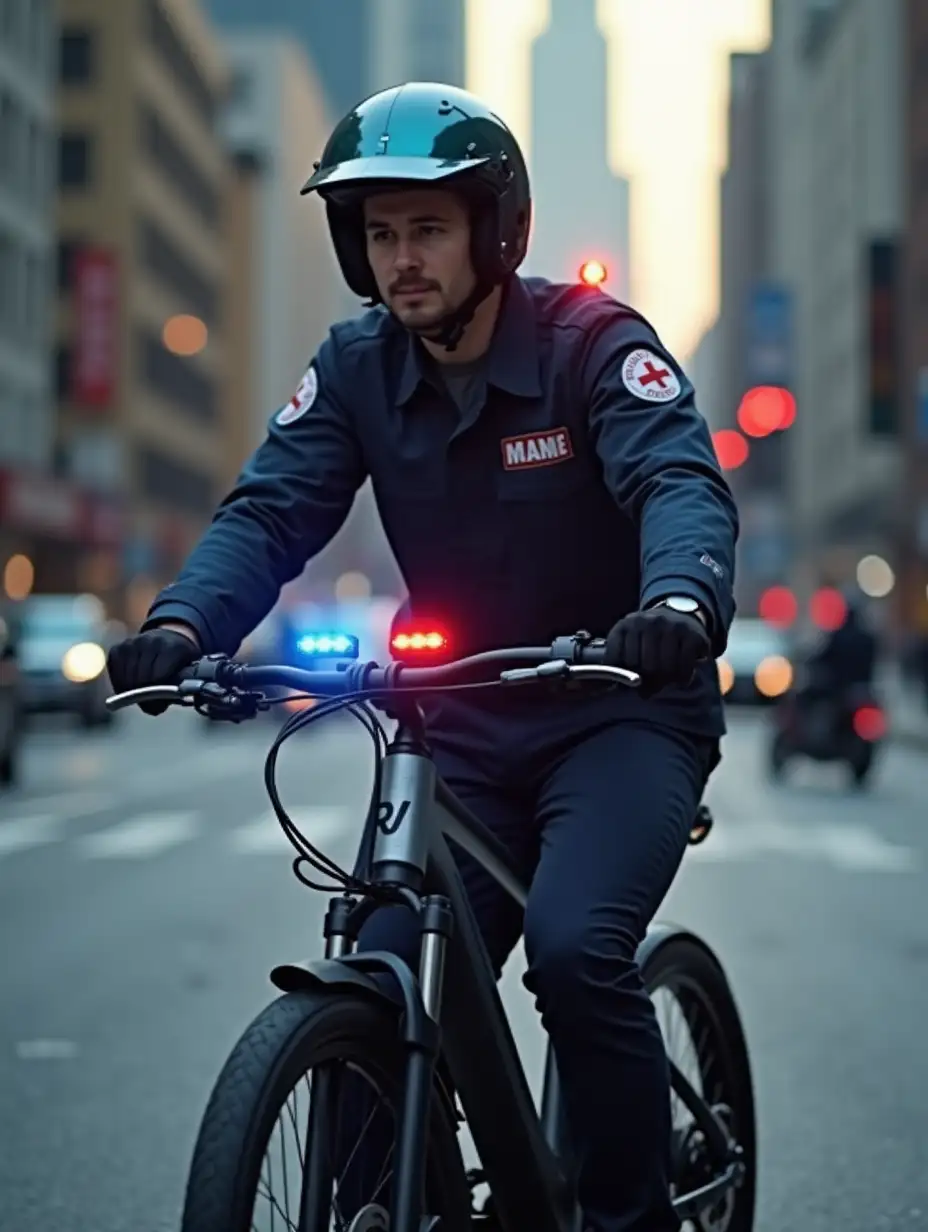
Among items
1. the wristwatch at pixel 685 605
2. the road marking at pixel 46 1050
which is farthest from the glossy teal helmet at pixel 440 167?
the road marking at pixel 46 1050

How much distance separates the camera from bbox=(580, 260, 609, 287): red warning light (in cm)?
402

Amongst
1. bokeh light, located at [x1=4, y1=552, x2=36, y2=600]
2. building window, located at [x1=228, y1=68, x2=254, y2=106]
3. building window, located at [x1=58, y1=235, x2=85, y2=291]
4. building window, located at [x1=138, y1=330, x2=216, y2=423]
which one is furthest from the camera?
building window, located at [x1=228, y1=68, x2=254, y2=106]

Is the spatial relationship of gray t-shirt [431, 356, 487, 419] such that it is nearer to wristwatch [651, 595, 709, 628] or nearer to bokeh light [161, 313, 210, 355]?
wristwatch [651, 595, 709, 628]

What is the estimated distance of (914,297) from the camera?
83.9 meters

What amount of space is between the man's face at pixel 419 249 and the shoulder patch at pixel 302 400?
0.32 meters

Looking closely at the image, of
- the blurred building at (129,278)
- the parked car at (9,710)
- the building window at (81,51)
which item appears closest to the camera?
the parked car at (9,710)

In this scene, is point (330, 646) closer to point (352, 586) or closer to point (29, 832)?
point (29, 832)

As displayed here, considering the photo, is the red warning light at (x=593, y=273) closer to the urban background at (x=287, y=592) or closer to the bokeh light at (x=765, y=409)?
the urban background at (x=287, y=592)

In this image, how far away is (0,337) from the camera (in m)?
61.1

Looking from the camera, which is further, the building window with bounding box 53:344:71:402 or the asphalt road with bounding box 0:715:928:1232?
the building window with bounding box 53:344:71:402

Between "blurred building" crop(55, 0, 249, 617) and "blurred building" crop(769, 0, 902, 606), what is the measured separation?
22.9 meters

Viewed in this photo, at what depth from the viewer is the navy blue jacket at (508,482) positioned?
369cm

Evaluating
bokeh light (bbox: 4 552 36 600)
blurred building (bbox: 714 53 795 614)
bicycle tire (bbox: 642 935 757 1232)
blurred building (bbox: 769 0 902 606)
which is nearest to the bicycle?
bicycle tire (bbox: 642 935 757 1232)

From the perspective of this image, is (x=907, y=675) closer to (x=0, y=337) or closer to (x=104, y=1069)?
(x=0, y=337)
